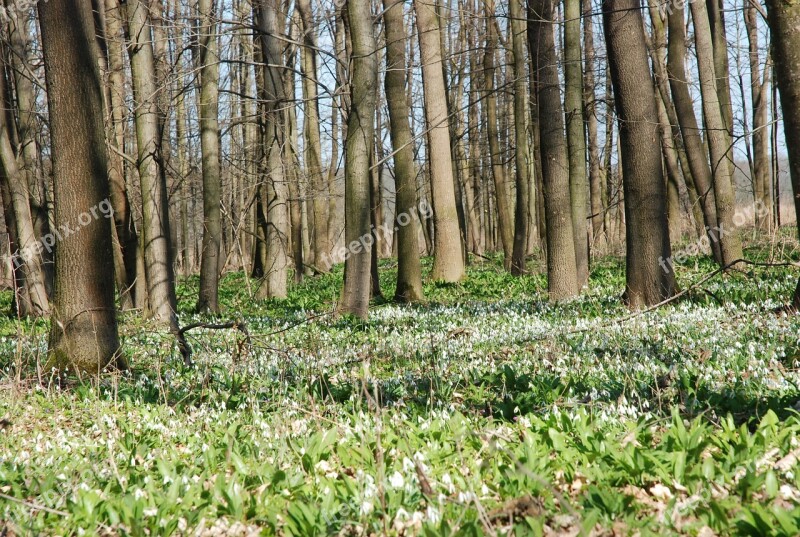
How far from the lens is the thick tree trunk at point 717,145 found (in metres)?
13.4

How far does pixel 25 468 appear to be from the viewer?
4074 millimetres

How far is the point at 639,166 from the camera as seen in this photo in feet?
31.0

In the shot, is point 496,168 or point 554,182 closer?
point 554,182

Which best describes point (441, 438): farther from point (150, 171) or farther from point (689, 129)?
point (689, 129)

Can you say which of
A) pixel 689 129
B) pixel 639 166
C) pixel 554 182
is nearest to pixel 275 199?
pixel 554 182

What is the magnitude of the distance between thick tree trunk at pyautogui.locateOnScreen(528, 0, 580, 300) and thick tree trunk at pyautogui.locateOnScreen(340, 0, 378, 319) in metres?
3.06

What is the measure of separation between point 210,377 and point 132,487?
272 cm

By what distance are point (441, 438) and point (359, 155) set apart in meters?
6.85

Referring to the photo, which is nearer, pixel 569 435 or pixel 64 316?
pixel 569 435

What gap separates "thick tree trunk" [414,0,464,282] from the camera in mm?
15609

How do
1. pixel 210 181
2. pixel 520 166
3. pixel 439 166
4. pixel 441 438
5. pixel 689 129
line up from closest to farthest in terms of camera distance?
pixel 441 438
pixel 210 181
pixel 689 129
pixel 439 166
pixel 520 166

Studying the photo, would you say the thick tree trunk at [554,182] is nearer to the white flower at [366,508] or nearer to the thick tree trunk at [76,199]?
the thick tree trunk at [76,199]

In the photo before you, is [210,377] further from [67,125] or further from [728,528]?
[728,528]

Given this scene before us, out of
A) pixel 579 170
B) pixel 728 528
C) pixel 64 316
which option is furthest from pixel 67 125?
pixel 579 170
